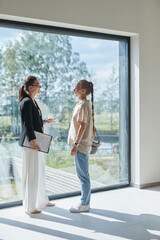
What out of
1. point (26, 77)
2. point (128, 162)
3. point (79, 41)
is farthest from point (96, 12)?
point (128, 162)

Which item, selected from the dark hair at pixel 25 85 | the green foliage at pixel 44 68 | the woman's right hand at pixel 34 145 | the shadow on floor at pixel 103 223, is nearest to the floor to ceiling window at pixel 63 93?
the green foliage at pixel 44 68

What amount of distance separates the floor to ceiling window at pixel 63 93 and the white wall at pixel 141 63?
0.16 meters

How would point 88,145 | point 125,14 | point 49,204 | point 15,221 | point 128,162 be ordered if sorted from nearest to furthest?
1. point 15,221
2. point 88,145
3. point 49,204
4. point 125,14
5. point 128,162

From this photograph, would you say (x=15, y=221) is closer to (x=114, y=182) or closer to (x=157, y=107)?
(x=114, y=182)

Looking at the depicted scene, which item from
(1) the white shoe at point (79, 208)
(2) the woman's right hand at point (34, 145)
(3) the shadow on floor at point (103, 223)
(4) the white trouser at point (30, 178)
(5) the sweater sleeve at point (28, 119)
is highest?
(5) the sweater sleeve at point (28, 119)

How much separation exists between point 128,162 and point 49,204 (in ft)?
5.23

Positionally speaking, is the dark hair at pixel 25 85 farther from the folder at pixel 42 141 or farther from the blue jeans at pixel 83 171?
the blue jeans at pixel 83 171

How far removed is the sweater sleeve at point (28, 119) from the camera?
3.76m

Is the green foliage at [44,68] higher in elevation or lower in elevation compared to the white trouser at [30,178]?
higher

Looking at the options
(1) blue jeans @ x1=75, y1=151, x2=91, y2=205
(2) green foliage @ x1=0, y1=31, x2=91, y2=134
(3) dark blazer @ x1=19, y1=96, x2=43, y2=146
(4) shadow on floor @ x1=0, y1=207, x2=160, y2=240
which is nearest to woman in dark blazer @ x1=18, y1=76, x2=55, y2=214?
(3) dark blazer @ x1=19, y1=96, x2=43, y2=146

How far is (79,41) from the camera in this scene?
4.77 metres

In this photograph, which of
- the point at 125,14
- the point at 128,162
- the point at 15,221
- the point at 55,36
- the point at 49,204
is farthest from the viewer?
the point at 128,162

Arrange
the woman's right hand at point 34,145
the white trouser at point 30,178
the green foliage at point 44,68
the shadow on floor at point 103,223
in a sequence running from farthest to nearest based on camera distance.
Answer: the green foliage at point 44,68, the white trouser at point 30,178, the woman's right hand at point 34,145, the shadow on floor at point 103,223

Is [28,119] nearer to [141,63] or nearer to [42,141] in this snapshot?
[42,141]
